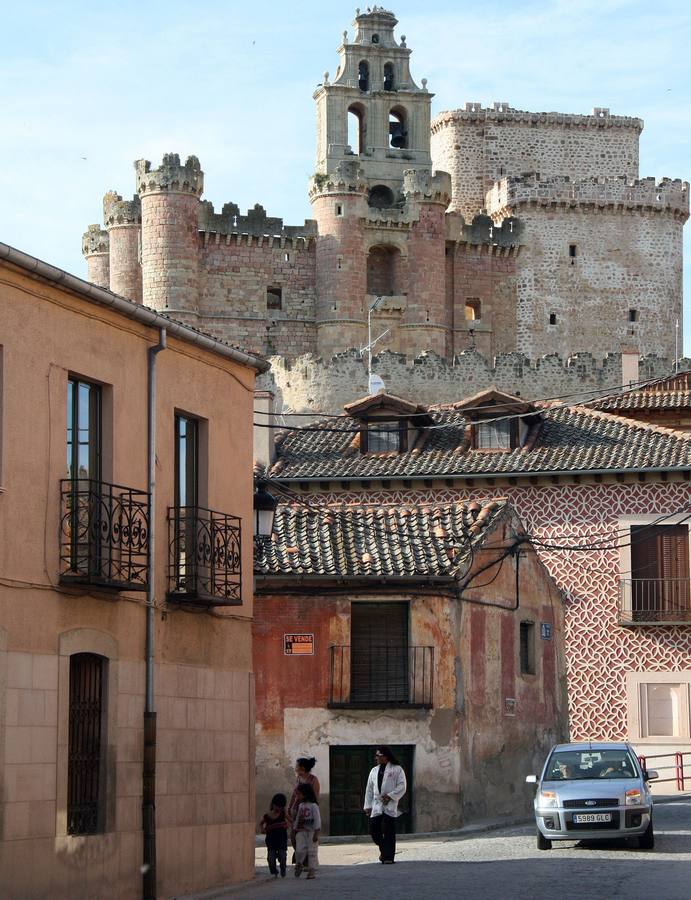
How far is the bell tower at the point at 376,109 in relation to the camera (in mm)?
77875

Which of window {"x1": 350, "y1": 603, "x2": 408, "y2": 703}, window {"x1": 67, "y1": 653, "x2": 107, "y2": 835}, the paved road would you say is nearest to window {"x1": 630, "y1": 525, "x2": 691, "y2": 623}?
window {"x1": 350, "y1": 603, "x2": 408, "y2": 703}

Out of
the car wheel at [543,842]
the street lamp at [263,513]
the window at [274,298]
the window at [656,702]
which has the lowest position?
the car wheel at [543,842]

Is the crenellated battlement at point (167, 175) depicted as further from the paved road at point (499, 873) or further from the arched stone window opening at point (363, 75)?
the paved road at point (499, 873)

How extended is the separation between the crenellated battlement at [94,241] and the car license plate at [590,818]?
55.5 meters

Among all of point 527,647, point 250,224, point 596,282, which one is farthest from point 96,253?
point 527,647

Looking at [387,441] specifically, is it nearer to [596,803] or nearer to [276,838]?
[596,803]

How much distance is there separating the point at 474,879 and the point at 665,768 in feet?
60.6

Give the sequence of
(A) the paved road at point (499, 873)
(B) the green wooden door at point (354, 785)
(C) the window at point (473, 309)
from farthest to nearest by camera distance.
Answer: (C) the window at point (473, 309) → (B) the green wooden door at point (354, 785) → (A) the paved road at point (499, 873)

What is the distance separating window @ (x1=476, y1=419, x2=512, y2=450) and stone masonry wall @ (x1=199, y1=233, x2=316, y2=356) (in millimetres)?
32429

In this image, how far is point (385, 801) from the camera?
69.7ft

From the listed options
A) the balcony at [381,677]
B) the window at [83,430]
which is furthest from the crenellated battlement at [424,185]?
the window at [83,430]

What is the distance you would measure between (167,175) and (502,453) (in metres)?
33.7

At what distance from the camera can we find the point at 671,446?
3841 centimetres

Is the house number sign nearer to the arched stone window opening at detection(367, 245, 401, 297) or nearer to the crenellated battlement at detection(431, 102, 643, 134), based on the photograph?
the arched stone window opening at detection(367, 245, 401, 297)
